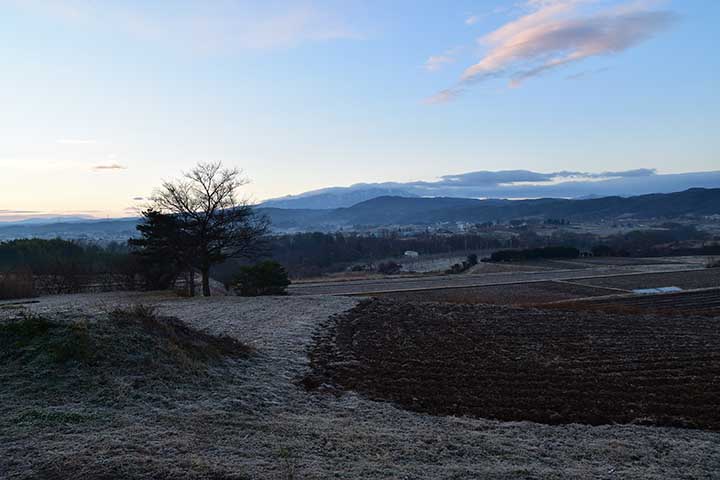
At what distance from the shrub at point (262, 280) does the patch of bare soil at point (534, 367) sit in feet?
52.3

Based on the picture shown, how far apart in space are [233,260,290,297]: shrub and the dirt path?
26.7 m

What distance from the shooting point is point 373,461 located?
6.43 metres

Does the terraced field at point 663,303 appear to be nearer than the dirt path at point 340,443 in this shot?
No

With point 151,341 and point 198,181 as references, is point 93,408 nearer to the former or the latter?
point 151,341

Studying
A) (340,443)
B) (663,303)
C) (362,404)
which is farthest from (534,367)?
(663,303)

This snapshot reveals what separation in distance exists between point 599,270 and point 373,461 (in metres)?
61.8

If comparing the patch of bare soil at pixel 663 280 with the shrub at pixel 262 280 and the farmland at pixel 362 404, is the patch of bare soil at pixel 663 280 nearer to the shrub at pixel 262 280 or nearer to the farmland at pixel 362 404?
the shrub at pixel 262 280

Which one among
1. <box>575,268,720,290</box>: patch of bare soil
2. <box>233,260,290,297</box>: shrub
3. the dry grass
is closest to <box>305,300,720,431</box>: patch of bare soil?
the dry grass

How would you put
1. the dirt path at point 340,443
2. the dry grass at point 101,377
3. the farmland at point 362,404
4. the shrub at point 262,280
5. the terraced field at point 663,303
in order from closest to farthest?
the dry grass at point 101,377 < the dirt path at point 340,443 < the farmland at point 362,404 < the terraced field at point 663,303 < the shrub at point 262,280

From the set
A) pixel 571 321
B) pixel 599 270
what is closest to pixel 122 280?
pixel 571 321

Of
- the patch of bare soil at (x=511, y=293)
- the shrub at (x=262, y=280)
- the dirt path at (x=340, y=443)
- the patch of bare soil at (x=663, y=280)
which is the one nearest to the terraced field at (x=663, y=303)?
the patch of bare soil at (x=511, y=293)

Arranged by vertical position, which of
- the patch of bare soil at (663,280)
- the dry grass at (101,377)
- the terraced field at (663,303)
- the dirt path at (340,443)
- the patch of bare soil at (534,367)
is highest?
the dry grass at (101,377)

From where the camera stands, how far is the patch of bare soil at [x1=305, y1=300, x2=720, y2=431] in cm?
963

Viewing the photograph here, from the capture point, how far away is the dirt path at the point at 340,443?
605cm
